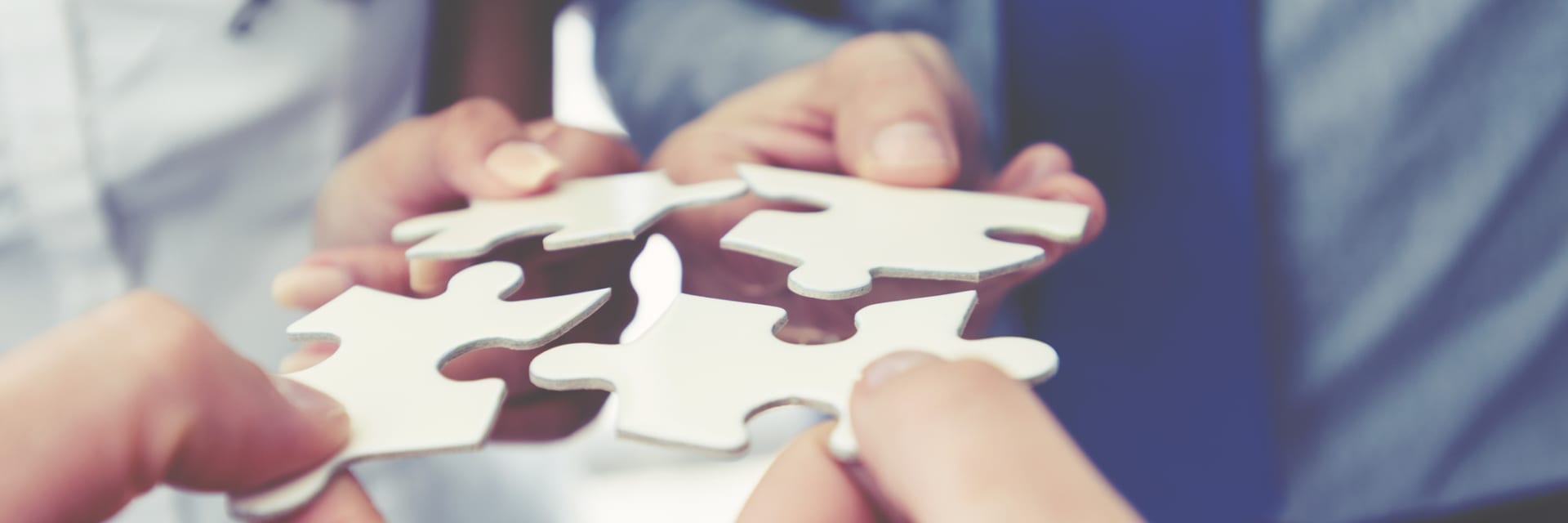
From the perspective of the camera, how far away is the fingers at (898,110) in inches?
38.9

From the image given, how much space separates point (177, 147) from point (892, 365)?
95 centimetres

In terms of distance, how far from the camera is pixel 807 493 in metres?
0.56

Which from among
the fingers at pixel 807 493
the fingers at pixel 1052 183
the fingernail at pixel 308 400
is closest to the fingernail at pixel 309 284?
the fingernail at pixel 308 400

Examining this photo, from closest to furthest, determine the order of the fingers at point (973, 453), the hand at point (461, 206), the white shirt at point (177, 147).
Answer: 1. the fingers at point (973, 453)
2. the hand at point (461, 206)
3. the white shirt at point (177, 147)

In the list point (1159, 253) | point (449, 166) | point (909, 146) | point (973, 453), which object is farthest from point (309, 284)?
point (1159, 253)

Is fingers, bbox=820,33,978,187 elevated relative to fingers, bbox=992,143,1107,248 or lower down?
elevated

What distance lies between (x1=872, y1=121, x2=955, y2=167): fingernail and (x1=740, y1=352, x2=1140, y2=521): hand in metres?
0.41

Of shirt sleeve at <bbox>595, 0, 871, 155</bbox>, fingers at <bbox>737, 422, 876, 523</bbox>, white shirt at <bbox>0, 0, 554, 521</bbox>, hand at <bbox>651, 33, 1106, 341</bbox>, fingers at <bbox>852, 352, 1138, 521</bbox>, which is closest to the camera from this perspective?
fingers at <bbox>852, 352, 1138, 521</bbox>

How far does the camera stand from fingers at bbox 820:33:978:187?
0.99 meters

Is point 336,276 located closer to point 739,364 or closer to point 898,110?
point 739,364

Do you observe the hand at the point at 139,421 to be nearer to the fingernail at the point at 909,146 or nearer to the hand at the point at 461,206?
the hand at the point at 461,206

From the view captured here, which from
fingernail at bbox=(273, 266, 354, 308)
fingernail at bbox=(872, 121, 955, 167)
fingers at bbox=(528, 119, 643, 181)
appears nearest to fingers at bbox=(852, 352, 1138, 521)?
fingernail at bbox=(872, 121, 955, 167)

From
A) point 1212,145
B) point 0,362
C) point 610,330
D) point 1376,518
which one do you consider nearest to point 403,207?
point 610,330

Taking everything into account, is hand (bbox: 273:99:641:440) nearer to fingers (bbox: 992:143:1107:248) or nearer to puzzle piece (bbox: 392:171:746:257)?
puzzle piece (bbox: 392:171:746:257)
